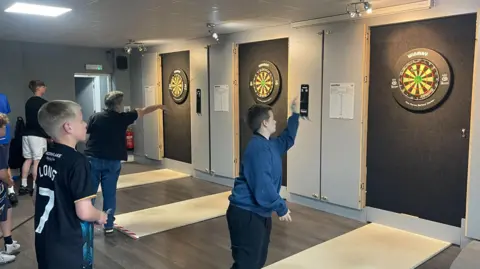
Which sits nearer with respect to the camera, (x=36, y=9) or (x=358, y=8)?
(x=358, y=8)

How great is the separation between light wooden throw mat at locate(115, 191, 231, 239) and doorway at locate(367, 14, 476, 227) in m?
2.02

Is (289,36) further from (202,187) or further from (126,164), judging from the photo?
(126,164)

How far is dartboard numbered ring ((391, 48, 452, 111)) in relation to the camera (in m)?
4.18

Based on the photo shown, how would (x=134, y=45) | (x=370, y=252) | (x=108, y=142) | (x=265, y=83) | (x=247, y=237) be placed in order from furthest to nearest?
(x=134, y=45) < (x=265, y=83) < (x=108, y=142) < (x=370, y=252) < (x=247, y=237)

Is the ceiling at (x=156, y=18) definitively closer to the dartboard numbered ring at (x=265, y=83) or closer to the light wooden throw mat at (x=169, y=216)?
the dartboard numbered ring at (x=265, y=83)

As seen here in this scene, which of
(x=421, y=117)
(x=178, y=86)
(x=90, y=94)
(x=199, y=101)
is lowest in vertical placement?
(x=421, y=117)

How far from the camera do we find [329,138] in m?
5.22

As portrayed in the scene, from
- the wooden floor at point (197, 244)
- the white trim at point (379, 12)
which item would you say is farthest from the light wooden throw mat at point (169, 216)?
the white trim at point (379, 12)

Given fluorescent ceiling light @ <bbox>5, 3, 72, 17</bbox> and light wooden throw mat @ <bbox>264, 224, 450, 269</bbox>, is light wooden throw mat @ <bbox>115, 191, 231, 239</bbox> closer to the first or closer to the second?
light wooden throw mat @ <bbox>264, 224, 450, 269</bbox>

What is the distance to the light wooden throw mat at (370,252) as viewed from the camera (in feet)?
12.2

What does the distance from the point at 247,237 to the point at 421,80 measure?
9.18 feet

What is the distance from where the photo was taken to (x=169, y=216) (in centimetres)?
518

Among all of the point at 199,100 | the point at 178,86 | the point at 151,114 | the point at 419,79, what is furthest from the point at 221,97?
the point at 419,79

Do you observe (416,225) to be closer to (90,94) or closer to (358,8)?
(358,8)
